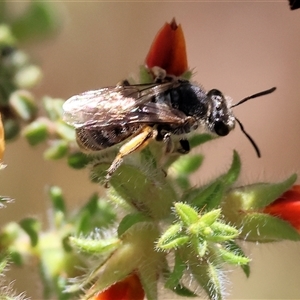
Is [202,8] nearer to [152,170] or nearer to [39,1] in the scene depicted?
[39,1]

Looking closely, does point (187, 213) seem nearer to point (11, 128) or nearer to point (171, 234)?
point (171, 234)

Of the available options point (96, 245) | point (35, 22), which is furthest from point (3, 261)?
point (35, 22)

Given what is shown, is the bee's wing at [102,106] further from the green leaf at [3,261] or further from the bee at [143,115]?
the green leaf at [3,261]

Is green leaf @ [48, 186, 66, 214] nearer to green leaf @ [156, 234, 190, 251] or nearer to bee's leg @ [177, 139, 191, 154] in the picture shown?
bee's leg @ [177, 139, 191, 154]

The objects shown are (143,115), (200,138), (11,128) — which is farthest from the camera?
(11,128)

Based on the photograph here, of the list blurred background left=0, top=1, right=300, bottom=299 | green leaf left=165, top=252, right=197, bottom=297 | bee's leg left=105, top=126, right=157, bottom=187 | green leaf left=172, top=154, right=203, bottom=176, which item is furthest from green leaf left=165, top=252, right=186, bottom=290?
blurred background left=0, top=1, right=300, bottom=299

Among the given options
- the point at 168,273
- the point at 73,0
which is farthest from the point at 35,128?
the point at 73,0
